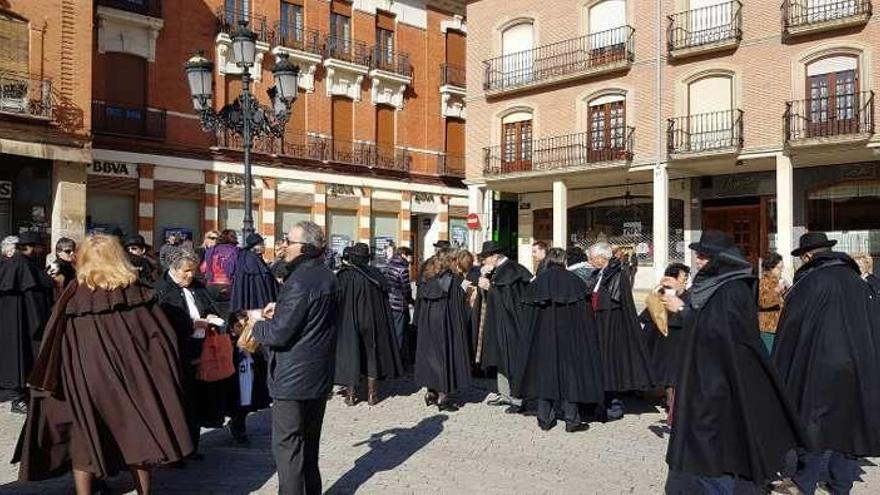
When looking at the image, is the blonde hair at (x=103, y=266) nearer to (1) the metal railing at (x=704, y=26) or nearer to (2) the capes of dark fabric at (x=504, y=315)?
(2) the capes of dark fabric at (x=504, y=315)

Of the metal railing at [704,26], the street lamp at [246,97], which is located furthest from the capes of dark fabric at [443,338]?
the metal railing at [704,26]

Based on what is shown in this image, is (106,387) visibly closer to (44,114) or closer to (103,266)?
(103,266)

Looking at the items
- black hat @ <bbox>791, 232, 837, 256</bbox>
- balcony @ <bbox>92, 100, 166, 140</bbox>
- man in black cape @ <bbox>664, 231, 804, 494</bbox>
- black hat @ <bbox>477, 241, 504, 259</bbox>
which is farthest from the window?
man in black cape @ <bbox>664, 231, 804, 494</bbox>

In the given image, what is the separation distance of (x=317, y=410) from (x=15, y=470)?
8.64 feet

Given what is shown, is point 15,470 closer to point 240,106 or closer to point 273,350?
point 273,350

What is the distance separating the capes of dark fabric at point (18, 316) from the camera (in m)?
7.73

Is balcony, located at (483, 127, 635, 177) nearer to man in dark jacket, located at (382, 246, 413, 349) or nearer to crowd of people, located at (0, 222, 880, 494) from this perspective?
man in dark jacket, located at (382, 246, 413, 349)

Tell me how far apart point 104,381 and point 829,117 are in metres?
19.9

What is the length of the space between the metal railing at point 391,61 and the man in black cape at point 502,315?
21729mm

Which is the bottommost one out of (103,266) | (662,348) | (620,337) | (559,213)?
(662,348)

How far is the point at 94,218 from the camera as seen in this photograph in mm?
21906

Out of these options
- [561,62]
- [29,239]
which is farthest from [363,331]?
[561,62]

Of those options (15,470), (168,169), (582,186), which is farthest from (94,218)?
(15,470)

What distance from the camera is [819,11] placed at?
1964 cm
